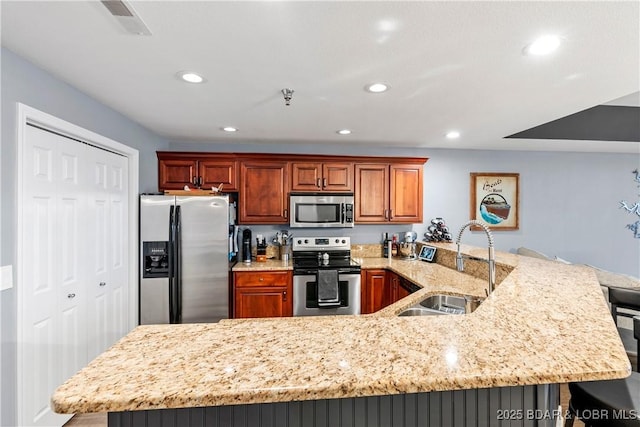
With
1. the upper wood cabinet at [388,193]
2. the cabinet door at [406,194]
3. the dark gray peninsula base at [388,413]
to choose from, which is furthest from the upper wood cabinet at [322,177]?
the dark gray peninsula base at [388,413]

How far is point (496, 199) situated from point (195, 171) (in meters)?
4.03

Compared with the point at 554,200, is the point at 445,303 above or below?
below

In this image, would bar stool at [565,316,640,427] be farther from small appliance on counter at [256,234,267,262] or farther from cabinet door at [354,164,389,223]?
small appliance on counter at [256,234,267,262]

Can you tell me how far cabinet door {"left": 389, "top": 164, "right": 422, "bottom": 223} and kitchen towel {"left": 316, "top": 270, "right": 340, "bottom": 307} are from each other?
1117mm

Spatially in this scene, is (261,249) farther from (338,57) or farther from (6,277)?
(338,57)

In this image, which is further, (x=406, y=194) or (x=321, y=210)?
(x=406, y=194)

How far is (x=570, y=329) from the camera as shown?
1.07m

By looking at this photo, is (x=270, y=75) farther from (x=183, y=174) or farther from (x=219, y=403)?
(x=183, y=174)

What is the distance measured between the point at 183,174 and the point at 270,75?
2.10 meters

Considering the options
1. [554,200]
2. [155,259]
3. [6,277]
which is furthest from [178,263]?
[554,200]

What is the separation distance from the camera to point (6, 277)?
5.55ft

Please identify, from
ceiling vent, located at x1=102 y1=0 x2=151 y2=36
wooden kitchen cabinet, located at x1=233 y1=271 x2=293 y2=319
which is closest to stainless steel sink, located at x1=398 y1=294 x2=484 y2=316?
wooden kitchen cabinet, located at x1=233 y1=271 x2=293 y2=319

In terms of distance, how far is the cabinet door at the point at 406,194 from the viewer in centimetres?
393

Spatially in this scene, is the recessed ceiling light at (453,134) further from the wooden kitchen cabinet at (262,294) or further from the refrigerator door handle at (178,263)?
the refrigerator door handle at (178,263)
